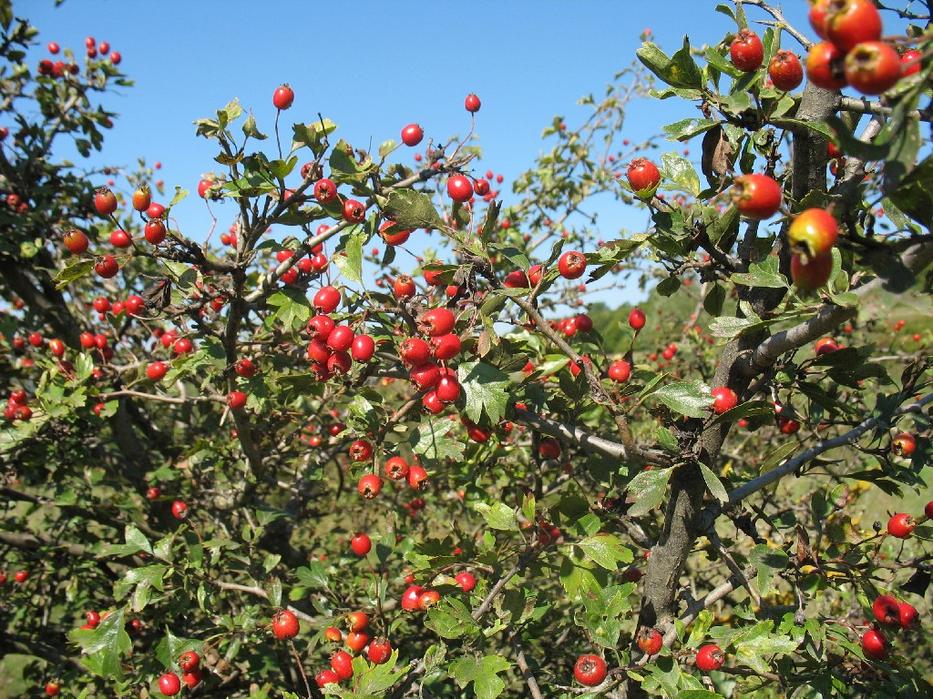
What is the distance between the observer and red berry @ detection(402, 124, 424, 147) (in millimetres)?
2182

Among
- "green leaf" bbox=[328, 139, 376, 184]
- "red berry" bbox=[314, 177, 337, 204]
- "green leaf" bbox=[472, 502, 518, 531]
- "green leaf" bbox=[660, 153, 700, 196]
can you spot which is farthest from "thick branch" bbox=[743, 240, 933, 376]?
"red berry" bbox=[314, 177, 337, 204]

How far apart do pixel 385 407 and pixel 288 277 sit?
77 centimetres

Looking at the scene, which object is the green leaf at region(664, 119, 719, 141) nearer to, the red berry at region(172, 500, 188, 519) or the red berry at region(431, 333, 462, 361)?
the red berry at region(431, 333, 462, 361)

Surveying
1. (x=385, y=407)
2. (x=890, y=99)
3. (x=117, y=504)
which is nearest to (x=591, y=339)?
(x=385, y=407)

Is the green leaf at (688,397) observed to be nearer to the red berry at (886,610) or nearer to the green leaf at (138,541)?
the red berry at (886,610)

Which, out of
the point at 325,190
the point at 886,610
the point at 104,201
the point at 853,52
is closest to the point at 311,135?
the point at 325,190

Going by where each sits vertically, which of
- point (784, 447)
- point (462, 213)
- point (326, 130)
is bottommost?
point (784, 447)

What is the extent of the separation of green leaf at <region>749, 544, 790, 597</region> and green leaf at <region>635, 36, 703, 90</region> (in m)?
1.35

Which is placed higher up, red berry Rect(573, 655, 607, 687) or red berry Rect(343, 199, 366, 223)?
red berry Rect(343, 199, 366, 223)

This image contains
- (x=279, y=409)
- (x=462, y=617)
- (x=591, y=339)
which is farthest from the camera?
(x=279, y=409)

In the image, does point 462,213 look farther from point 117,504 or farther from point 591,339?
point 117,504

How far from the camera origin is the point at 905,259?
3.49 ft

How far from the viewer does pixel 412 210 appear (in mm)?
1583

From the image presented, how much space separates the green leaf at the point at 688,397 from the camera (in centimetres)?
155
